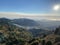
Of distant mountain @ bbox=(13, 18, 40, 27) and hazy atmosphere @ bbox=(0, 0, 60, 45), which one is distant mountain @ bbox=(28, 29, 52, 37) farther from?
distant mountain @ bbox=(13, 18, 40, 27)

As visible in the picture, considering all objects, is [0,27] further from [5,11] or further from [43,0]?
[43,0]

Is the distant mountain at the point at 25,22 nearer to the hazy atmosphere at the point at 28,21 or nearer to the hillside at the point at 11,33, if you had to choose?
the hazy atmosphere at the point at 28,21

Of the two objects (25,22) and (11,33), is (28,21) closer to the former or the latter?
(25,22)

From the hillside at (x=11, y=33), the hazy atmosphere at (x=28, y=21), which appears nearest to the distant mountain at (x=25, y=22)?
the hazy atmosphere at (x=28, y=21)

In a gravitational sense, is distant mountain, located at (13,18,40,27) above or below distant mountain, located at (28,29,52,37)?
above

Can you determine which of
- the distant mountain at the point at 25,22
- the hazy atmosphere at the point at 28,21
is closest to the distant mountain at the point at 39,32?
the hazy atmosphere at the point at 28,21

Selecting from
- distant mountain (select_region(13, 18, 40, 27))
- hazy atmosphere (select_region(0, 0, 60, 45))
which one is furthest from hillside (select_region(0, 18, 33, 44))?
distant mountain (select_region(13, 18, 40, 27))

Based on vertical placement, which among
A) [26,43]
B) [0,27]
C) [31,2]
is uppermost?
[31,2]

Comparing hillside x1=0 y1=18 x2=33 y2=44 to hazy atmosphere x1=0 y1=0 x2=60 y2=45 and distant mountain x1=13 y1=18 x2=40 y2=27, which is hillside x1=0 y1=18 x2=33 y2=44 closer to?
hazy atmosphere x1=0 y1=0 x2=60 y2=45

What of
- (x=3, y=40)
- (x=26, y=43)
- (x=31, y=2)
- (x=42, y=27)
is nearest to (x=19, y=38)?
(x=26, y=43)

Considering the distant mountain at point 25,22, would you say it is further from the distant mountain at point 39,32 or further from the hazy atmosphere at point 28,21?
the distant mountain at point 39,32

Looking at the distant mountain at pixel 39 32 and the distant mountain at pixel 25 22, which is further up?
the distant mountain at pixel 25 22
